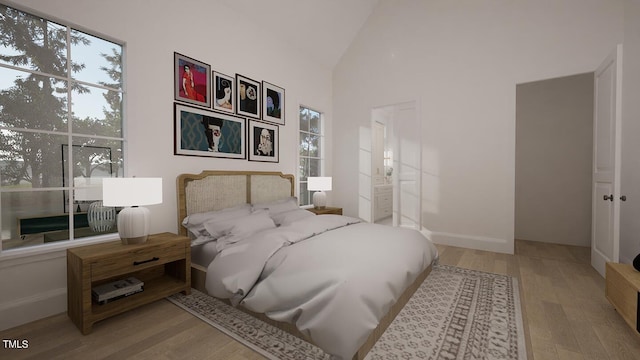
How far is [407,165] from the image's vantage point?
15.0ft

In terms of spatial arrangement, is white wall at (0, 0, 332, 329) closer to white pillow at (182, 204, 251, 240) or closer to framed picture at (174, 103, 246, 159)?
framed picture at (174, 103, 246, 159)

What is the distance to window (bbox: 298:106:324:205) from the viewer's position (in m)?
4.67

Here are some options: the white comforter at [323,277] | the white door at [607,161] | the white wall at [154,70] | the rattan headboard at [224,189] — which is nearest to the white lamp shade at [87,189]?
the white wall at [154,70]

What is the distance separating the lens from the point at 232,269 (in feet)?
6.55

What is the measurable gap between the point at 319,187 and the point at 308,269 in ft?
8.74

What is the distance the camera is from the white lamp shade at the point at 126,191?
2.03 metres

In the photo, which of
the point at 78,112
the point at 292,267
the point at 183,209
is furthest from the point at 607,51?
the point at 78,112

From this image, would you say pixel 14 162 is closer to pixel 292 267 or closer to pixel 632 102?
pixel 292 267

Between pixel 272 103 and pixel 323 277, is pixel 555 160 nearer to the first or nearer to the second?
pixel 272 103

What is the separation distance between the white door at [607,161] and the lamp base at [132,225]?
421cm

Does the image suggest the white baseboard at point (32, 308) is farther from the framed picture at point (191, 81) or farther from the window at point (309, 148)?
the window at point (309, 148)

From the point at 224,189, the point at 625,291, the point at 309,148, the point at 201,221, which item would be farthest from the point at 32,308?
the point at 625,291

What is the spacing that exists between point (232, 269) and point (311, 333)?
82 cm

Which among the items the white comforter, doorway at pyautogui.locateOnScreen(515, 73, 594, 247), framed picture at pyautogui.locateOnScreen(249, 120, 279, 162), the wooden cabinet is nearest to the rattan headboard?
framed picture at pyautogui.locateOnScreen(249, 120, 279, 162)
